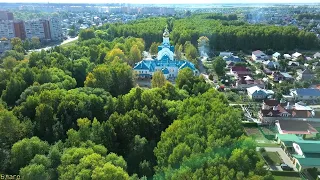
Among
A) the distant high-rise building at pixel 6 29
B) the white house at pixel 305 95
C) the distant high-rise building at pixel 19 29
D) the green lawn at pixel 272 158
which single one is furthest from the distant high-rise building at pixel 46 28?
the green lawn at pixel 272 158

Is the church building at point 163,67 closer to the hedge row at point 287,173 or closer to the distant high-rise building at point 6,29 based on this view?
the hedge row at point 287,173

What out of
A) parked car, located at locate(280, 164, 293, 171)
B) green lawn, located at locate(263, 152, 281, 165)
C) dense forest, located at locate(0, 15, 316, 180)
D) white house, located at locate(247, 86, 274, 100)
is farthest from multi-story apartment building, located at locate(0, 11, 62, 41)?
parked car, located at locate(280, 164, 293, 171)

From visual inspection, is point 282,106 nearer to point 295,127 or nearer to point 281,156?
point 295,127

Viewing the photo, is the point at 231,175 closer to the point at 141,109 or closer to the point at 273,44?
the point at 141,109

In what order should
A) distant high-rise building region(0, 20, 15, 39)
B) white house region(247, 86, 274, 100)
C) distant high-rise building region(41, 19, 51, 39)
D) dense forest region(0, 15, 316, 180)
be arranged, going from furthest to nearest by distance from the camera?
distant high-rise building region(41, 19, 51, 39), distant high-rise building region(0, 20, 15, 39), white house region(247, 86, 274, 100), dense forest region(0, 15, 316, 180)

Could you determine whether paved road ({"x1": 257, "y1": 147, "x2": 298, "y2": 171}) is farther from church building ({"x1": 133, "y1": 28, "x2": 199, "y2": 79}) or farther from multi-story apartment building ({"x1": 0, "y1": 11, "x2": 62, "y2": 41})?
multi-story apartment building ({"x1": 0, "y1": 11, "x2": 62, "y2": 41})

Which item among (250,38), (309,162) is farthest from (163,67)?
(250,38)
